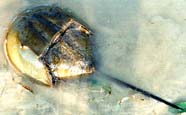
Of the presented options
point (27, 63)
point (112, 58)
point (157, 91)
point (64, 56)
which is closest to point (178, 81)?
point (157, 91)

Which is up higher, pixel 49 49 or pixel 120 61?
pixel 49 49

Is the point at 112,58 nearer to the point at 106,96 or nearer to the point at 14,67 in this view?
the point at 106,96

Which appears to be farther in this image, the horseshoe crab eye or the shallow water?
the shallow water

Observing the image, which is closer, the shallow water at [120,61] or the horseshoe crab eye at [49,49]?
the horseshoe crab eye at [49,49]
